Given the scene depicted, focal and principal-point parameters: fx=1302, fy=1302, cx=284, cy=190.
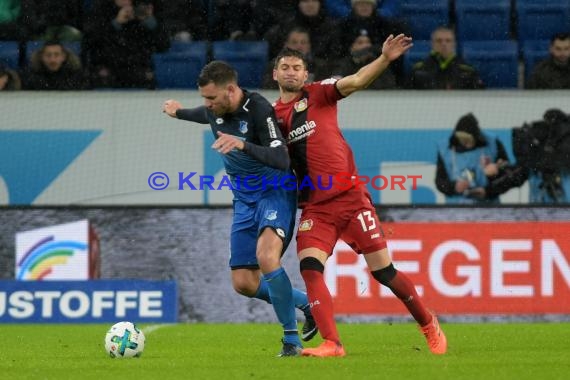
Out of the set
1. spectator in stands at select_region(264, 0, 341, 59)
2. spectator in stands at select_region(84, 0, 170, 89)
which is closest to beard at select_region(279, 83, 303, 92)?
spectator in stands at select_region(264, 0, 341, 59)

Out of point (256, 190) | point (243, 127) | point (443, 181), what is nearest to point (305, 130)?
point (243, 127)

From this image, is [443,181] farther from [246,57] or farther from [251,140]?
[251,140]

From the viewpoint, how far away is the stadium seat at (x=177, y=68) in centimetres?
1425

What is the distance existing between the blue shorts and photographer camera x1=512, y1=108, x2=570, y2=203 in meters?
5.48

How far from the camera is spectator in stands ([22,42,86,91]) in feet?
44.9

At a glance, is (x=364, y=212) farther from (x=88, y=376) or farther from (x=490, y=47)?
(x=490, y=47)

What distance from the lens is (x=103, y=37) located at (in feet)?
47.2

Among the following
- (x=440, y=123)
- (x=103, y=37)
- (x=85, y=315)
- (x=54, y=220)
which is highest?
(x=103, y=37)

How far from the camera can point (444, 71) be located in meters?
13.7

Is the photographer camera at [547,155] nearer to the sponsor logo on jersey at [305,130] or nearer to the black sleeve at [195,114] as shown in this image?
the black sleeve at [195,114]

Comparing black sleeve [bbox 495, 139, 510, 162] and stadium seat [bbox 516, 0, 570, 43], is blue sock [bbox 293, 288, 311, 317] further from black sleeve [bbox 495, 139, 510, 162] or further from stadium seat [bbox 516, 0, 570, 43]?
stadium seat [bbox 516, 0, 570, 43]

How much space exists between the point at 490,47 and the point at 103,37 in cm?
430

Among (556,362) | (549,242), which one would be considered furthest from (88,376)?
(549,242)

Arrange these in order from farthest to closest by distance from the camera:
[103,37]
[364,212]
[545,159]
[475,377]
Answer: [103,37] < [545,159] < [364,212] < [475,377]
